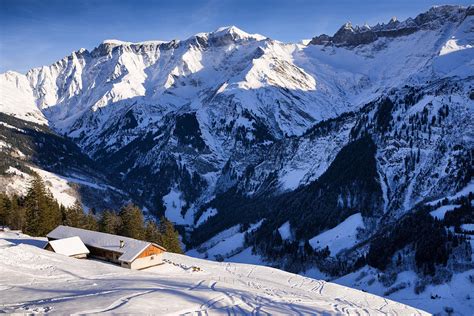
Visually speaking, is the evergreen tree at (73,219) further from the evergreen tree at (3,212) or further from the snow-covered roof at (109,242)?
the snow-covered roof at (109,242)

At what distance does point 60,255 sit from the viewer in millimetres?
69938

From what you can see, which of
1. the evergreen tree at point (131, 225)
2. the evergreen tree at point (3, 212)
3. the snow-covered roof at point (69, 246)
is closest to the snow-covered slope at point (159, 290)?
the snow-covered roof at point (69, 246)

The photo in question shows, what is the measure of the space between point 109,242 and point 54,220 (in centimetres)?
2746

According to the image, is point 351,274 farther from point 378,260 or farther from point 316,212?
point 316,212

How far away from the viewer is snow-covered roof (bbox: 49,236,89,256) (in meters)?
73.4

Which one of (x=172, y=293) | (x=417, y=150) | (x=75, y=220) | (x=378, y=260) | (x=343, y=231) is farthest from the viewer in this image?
(x=417, y=150)

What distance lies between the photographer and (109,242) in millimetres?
76812

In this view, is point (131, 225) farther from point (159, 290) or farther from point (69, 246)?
point (159, 290)

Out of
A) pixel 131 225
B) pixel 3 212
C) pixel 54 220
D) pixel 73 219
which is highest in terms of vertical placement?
pixel 3 212

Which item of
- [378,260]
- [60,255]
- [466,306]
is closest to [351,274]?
[378,260]

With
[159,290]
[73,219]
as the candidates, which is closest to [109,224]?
[73,219]

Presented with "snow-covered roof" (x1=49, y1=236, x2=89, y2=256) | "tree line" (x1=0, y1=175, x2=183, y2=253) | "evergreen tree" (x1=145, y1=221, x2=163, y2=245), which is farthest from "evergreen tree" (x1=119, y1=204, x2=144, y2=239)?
"snow-covered roof" (x1=49, y1=236, x2=89, y2=256)

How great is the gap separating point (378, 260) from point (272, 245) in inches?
2221

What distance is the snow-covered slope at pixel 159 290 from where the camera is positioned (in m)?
41.8
